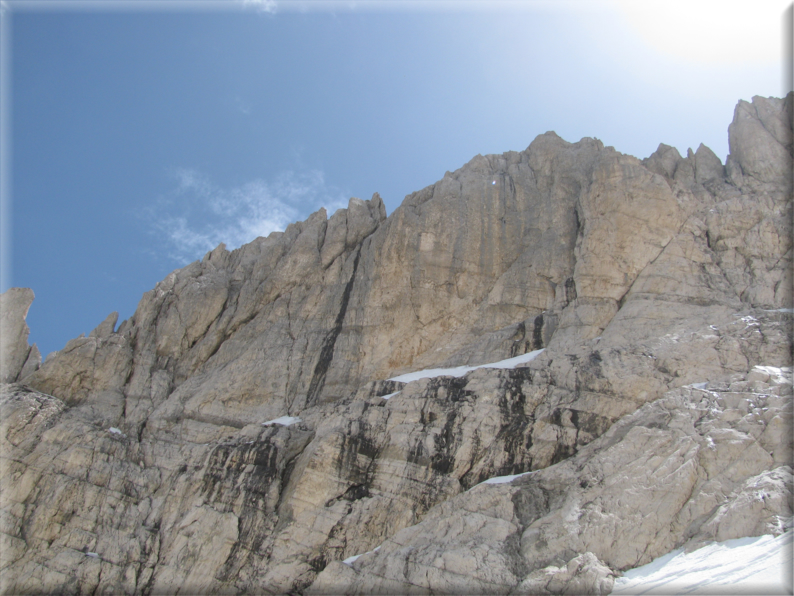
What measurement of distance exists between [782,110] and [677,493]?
3175 cm

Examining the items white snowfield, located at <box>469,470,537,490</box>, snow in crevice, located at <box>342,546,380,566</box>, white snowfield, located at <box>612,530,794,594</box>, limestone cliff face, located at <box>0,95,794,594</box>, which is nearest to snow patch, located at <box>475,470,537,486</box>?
white snowfield, located at <box>469,470,537,490</box>

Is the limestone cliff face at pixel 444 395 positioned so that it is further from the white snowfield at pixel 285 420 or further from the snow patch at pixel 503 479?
the white snowfield at pixel 285 420

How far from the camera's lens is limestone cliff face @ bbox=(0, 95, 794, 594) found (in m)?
24.9

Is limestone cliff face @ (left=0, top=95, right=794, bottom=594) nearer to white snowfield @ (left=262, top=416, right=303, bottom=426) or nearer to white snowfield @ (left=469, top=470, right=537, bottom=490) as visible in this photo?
white snowfield @ (left=469, top=470, right=537, bottom=490)

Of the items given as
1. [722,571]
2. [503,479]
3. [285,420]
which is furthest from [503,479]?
[285,420]

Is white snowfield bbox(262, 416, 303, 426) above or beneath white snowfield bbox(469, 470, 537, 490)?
above

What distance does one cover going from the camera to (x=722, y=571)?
19906 mm

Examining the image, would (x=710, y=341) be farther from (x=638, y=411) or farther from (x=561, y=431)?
(x=561, y=431)

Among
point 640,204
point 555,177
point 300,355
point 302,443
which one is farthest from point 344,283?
point 640,204

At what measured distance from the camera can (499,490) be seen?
87.8ft

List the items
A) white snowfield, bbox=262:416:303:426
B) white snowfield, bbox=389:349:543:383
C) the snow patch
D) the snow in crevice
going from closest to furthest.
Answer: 1. the snow in crevice
2. the snow patch
3. white snowfield, bbox=389:349:543:383
4. white snowfield, bbox=262:416:303:426

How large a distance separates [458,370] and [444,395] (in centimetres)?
358

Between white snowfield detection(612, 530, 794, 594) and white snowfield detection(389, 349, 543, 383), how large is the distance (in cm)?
1275

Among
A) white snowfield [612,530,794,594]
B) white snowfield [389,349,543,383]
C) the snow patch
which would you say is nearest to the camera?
white snowfield [612,530,794,594]
